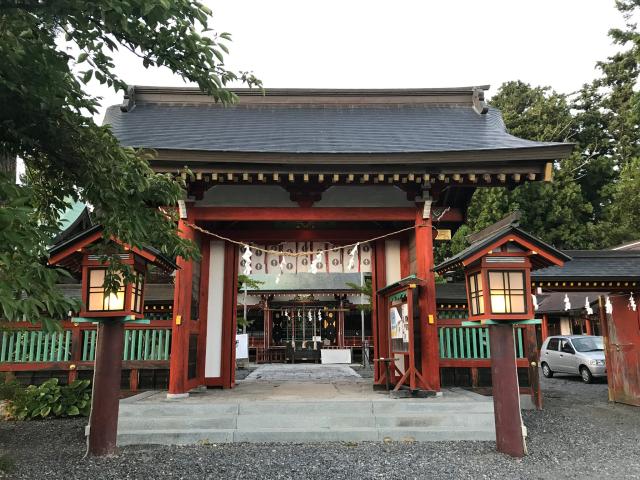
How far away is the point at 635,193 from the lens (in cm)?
1803

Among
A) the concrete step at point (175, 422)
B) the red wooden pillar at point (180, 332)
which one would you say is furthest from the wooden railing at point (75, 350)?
the concrete step at point (175, 422)

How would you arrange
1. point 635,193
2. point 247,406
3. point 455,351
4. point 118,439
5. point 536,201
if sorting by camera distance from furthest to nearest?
point 536,201 → point 635,193 → point 455,351 → point 247,406 → point 118,439

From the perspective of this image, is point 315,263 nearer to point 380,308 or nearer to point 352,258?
point 352,258

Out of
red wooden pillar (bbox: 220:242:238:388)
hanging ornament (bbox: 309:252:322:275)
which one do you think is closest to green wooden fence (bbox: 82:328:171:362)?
red wooden pillar (bbox: 220:242:238:388)

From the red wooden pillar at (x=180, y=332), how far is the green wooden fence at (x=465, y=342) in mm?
4446

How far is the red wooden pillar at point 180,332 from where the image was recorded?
7340 millimetres

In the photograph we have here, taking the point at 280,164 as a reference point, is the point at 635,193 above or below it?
above

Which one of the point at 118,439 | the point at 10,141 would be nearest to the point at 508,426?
the point at 118,439

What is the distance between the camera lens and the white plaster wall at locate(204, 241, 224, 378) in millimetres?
9070

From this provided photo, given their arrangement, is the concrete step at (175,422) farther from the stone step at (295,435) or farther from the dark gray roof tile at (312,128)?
the dark gray roof tile at (312,128)

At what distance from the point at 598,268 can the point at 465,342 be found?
9.98ft

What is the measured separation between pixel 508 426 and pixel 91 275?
5.26 m

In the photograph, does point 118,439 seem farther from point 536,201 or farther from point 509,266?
point 536,201

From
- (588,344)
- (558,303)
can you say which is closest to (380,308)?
(588,344)
